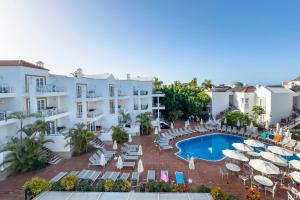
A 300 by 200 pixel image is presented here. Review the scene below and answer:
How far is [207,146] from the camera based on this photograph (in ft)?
78.5

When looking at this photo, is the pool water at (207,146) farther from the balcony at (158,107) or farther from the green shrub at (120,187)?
the green shrub at (120,187)

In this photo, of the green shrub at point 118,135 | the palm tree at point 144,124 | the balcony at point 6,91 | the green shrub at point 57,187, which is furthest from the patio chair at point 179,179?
the balcony at point 6,91

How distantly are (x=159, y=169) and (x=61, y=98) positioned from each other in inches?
582

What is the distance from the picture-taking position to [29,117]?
55.6 feet

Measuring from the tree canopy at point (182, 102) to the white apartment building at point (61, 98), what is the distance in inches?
141

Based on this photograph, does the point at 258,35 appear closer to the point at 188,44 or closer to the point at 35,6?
the point at 188,44

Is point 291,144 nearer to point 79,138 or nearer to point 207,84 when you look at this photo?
point 79,138

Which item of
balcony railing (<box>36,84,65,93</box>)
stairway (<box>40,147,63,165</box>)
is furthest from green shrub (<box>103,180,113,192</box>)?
balcony railing (<box>36,84,65,93</box>)

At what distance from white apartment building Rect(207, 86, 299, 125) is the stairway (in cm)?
3010

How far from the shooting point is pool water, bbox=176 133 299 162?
19969mm

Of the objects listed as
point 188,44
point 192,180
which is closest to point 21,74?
point 192,180

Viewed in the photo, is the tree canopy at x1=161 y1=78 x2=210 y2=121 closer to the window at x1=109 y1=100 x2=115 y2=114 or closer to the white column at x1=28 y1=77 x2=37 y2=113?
the window at x1=109 y1=100 x2=115 y2=114

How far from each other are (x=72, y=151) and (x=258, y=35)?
31694 mm

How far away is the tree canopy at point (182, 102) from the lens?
117ft
